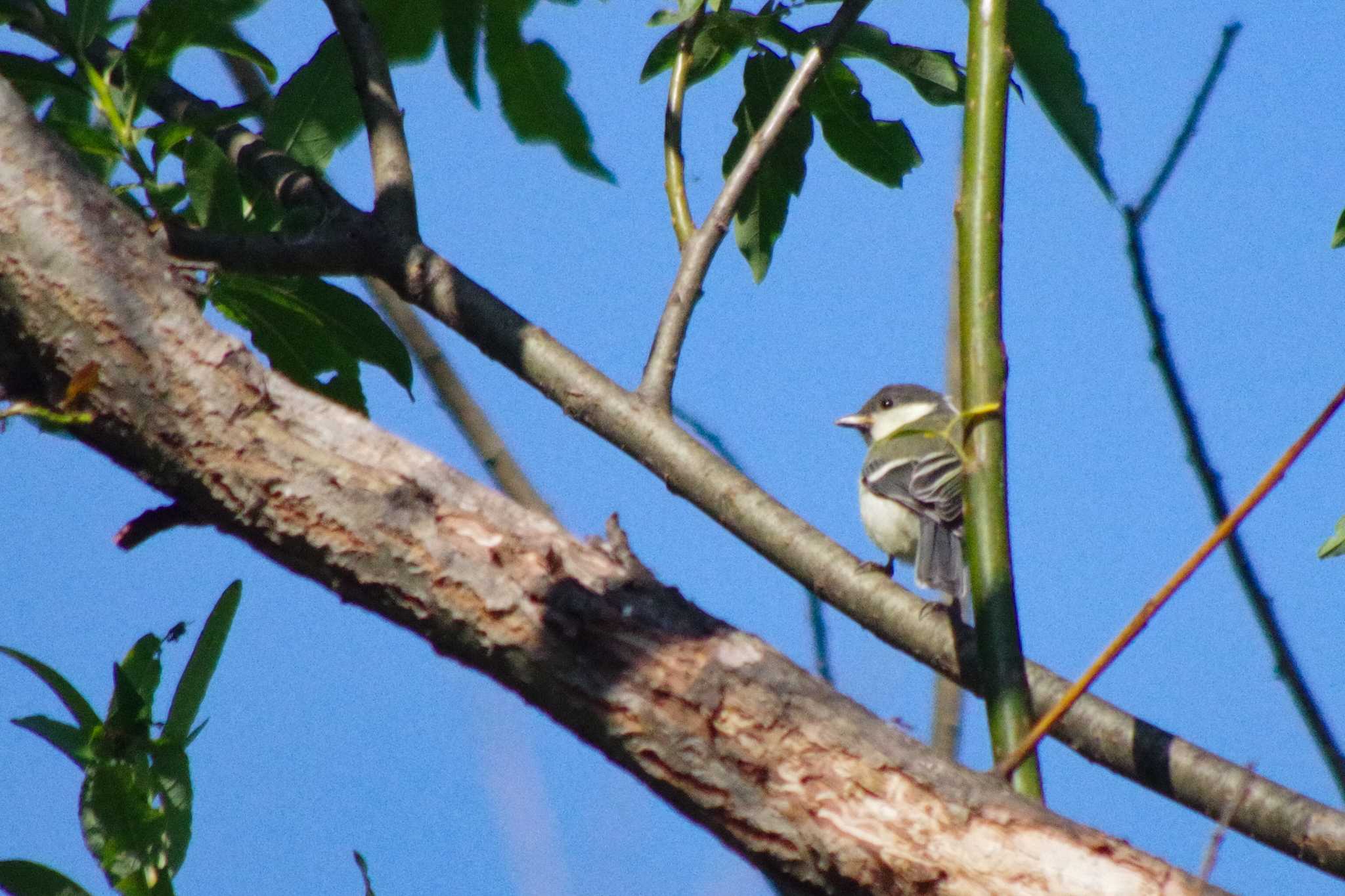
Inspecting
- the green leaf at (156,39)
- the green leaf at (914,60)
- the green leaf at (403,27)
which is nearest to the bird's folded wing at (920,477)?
the green leaf at (914,60)

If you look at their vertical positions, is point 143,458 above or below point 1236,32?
below

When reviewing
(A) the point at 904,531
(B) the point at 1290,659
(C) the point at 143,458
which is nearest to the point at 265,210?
(C) the point at 143,458

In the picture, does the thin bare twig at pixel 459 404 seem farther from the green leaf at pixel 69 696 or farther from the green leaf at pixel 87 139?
the green leaf at pixel 69 696

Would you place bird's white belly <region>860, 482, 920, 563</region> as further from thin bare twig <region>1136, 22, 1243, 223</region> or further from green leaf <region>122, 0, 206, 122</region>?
green leaf <region>122, 0, 206, 122</region>

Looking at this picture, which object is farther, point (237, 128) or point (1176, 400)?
point (237, 128)

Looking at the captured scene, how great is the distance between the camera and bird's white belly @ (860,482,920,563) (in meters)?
6.28

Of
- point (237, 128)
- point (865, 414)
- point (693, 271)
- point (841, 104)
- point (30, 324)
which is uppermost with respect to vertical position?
point (865, 414)

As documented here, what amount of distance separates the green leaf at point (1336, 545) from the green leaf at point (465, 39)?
2.11m

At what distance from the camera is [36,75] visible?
9.82 feet

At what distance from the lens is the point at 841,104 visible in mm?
3398

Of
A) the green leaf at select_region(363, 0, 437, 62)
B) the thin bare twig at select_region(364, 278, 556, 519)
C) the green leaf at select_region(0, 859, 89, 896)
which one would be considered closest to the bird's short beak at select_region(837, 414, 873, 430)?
the thin bare twig at select_region(364, 278, 556, 519)

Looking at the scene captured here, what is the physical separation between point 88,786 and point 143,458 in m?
0.53

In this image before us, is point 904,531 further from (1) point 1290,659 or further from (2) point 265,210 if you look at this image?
(2) point 265,210

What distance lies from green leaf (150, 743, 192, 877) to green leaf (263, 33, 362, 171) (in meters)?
1.64
